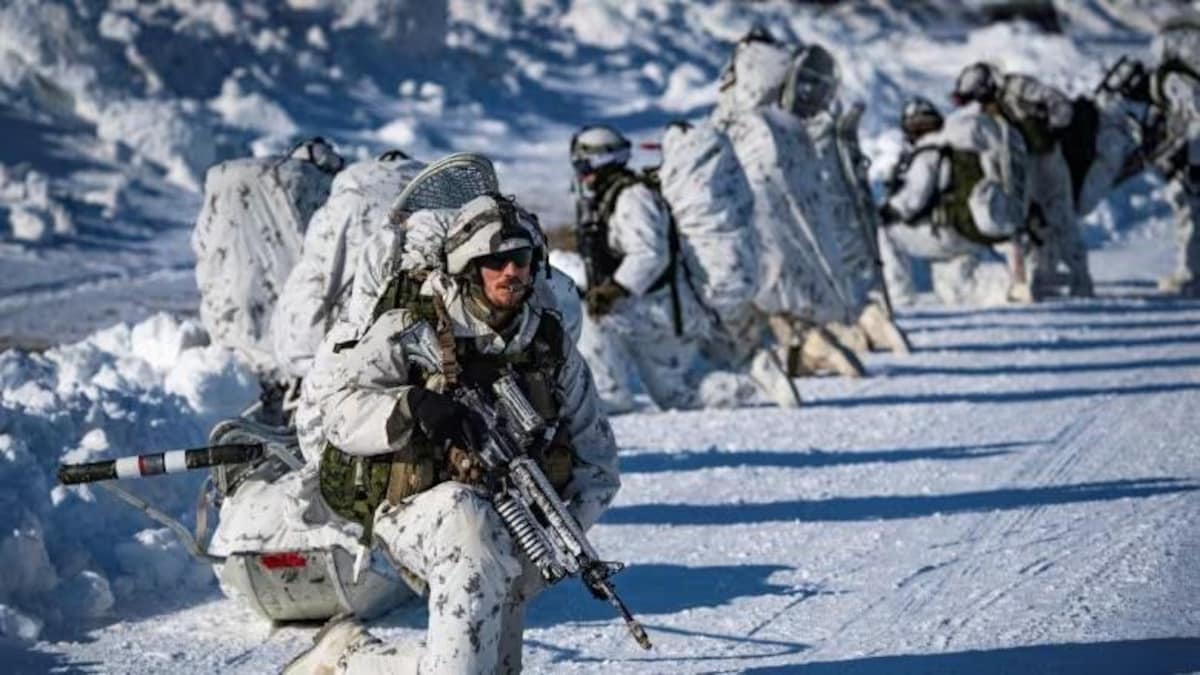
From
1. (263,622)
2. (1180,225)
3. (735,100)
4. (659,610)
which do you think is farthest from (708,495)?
(1180,225)

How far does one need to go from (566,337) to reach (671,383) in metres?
7.66

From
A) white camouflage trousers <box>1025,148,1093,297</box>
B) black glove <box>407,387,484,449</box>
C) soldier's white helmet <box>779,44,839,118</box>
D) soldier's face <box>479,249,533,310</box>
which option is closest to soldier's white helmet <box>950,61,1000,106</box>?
white camouflage trousers <box>1025,148,1093,297</box>

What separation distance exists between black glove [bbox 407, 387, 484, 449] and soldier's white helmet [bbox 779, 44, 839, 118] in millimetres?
10172

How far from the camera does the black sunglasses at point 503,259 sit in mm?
6309

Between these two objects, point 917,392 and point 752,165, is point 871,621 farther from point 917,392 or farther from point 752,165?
point 752,165

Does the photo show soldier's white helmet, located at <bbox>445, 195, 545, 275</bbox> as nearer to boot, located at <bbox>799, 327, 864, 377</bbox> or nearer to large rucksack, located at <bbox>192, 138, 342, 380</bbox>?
large rucksack, located at <bbox>192, 138, 342, 380</bbox>

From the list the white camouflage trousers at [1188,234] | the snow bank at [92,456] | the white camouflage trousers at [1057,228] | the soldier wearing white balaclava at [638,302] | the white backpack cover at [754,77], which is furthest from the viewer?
the white camouflage trousers at [1188,234]

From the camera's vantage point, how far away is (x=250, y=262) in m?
10.2

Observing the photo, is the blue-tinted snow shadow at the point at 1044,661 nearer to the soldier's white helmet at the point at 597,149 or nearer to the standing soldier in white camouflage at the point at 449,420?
the standing soldier in white camouflage at the point at 449,420

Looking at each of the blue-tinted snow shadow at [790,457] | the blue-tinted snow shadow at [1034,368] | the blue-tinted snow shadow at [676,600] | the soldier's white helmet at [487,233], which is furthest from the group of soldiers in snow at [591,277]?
the blue-tinted snow shadow at [790,457]

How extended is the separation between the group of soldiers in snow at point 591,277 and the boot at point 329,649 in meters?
0.01

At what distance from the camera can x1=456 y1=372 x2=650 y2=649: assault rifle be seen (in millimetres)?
6230

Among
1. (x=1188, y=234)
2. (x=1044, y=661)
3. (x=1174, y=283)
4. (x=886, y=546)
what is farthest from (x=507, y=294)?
(x=1174, y=283)

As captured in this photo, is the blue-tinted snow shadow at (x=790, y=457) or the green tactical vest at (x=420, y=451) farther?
the blue-tinted snow shadow at (x=790, y=457)
